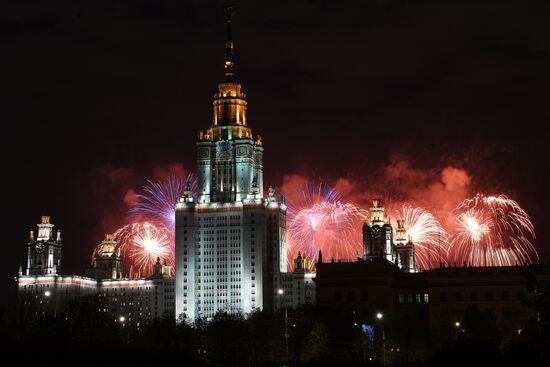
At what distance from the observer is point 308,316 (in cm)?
17250

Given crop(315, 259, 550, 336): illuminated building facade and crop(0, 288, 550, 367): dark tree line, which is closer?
crop(0, 288, 550, 367): dark tree line

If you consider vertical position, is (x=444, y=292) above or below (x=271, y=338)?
above

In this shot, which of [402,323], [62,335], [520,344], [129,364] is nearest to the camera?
[520,344]

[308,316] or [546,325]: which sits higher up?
[308,316]

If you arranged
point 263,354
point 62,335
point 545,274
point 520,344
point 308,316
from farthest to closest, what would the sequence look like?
point 545,274 → point 308,316 → point 263,354 → point 62,335 → point 520,344

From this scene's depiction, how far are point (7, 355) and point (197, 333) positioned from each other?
254 ft

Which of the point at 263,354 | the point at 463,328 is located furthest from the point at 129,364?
the point at 463,328

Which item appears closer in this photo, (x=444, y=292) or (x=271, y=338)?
(x=271, y=338)

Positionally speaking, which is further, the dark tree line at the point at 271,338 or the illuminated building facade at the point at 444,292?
the illuminated building facade at the point at 444,292

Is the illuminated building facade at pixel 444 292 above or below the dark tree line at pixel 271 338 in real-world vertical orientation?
above

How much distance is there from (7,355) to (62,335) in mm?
34371

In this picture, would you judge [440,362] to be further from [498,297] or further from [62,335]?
[498,297]

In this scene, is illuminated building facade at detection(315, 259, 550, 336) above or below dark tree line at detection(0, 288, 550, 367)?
above

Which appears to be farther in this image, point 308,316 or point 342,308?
point 342,308
